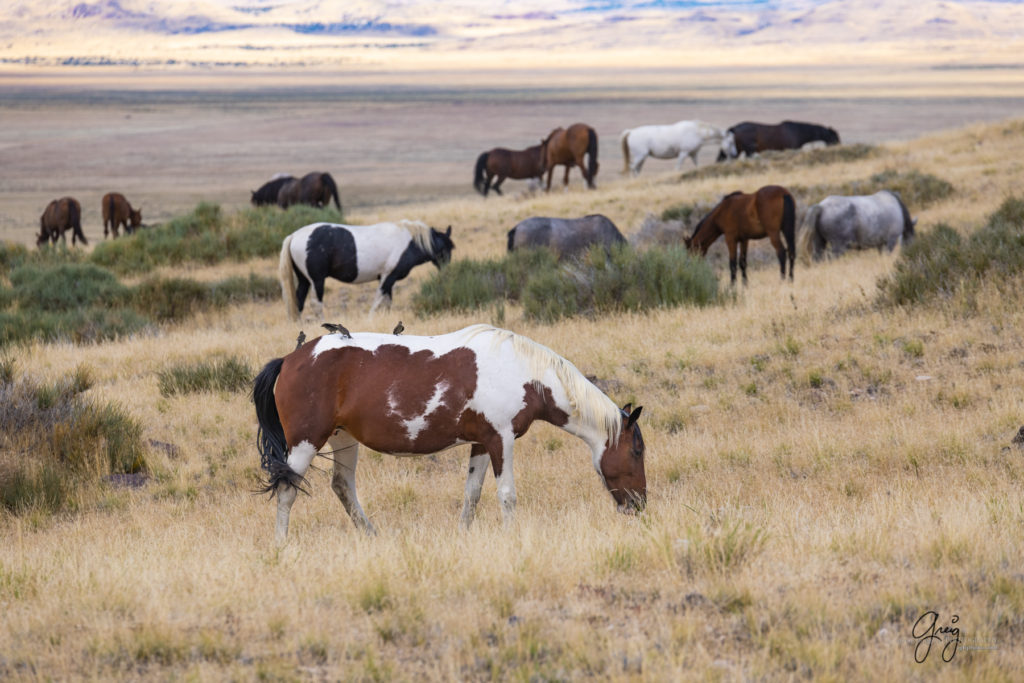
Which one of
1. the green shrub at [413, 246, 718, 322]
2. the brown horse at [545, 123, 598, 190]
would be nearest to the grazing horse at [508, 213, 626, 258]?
the green shrub at [413, 246, 718, 322]

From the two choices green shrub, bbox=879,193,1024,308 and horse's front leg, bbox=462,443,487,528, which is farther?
green shrub, bbox=879,193,1024,308

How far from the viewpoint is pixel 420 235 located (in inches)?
617

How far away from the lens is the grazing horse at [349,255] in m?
15.2

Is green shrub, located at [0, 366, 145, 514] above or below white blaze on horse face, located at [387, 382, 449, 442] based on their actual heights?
below

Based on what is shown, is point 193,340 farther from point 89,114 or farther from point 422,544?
point 89,114

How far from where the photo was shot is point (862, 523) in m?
5.52

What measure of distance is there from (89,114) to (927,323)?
102 metres

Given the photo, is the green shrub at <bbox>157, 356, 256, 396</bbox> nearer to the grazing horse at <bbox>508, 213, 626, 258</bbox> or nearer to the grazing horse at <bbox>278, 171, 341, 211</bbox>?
the grazing horse at <bbox>508, 213, 626, 258</bbox>

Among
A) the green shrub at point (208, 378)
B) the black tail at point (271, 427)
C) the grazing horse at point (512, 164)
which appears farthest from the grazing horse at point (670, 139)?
the black tail at point (271, 427)

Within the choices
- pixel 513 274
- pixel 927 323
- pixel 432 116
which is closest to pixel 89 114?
pixel 432 116

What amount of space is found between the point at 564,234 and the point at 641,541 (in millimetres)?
12118

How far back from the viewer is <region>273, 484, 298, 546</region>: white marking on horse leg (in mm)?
6168

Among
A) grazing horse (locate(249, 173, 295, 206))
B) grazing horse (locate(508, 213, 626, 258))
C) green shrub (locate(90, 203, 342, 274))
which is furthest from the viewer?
grazing horse (locate(249, 173, 295, 206))

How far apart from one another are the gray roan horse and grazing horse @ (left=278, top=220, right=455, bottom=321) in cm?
715
